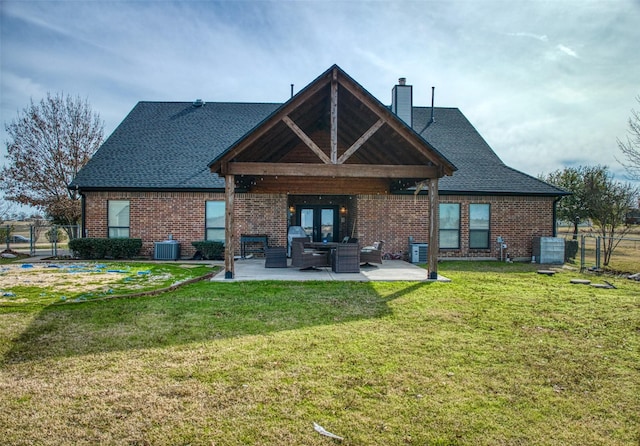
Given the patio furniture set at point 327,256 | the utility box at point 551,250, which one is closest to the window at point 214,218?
the patio furniture set at point 327,256

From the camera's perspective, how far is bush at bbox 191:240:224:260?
1350 centimetres

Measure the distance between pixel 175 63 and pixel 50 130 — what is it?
1103 centimetres

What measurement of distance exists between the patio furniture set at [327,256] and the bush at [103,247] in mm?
5811

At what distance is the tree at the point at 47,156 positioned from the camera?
19.7 meters

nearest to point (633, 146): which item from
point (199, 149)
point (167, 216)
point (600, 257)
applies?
point (600, 257)

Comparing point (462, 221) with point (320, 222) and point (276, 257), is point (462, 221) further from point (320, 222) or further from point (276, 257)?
point (276, 257)

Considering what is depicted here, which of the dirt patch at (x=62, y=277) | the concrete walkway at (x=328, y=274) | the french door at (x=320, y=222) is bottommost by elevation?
the dirt patch at (x=62, y=277)

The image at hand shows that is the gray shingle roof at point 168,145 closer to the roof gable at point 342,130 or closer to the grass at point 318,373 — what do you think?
the roof gable at point 342,130

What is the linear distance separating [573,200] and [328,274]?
1959 cm

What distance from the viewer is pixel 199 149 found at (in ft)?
51.5

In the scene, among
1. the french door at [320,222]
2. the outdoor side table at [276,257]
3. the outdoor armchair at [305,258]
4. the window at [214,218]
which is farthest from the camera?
the french door at [320,222]

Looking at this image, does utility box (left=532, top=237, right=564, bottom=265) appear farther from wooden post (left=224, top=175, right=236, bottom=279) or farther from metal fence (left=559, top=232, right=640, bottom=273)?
wooden post (left=224, top=175, right=236, bottom=279)

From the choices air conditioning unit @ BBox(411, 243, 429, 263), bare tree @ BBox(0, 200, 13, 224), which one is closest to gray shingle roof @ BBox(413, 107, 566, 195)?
air conditioning unit @ BBox(411, 243, 429, 263)

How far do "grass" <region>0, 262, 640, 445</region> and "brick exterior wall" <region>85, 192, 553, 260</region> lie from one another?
24.6ft
